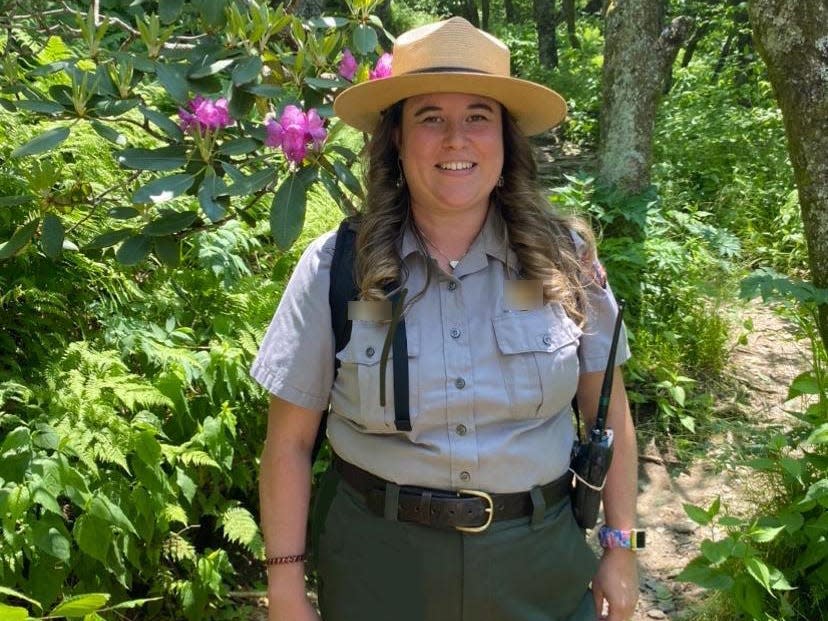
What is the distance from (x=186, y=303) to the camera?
3.72 m

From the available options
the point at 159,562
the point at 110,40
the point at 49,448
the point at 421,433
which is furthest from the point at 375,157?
the point at 110,40

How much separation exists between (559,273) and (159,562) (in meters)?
1.83

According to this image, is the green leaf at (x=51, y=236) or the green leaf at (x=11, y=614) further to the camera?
the green leaf at (x=51, y=236)

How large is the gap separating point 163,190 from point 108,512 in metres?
0.92

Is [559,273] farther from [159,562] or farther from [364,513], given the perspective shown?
[159,562]

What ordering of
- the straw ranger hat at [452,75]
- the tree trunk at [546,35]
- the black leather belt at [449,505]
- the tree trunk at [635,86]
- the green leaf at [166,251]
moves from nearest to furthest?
the black leather belt at [449,505] < the straw ranger hat at [452,75] < the green leaf at [166,251] < the tree trunk at [635,86] < the tree trunk at [546,35]

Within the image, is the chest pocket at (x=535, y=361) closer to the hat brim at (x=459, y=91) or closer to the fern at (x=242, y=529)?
the hat brim at (x=459, y=91)

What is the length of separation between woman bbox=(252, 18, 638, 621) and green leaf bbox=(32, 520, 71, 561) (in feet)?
2.35

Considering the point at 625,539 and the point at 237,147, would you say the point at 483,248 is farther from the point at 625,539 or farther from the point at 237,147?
the point at 237,147

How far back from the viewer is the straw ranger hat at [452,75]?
6.28 ft

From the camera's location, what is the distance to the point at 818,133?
3.38 m

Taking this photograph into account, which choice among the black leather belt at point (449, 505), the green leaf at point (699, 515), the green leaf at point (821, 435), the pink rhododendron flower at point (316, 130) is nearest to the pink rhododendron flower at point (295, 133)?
the pink rhododendron flower at point (316, 130)

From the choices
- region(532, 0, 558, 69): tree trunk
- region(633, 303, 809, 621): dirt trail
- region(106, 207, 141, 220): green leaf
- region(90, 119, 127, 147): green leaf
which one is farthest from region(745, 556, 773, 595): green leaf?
region(532, 0, 558, 69): tree trunk

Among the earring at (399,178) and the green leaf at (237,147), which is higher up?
the green leaf at (237,147)
